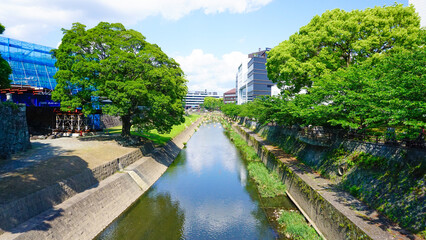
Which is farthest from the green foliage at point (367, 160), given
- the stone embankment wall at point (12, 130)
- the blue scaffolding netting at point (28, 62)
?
the blue scaffolding netting at point (28, 62)

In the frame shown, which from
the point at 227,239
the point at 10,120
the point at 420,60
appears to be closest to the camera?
the point at 420,60

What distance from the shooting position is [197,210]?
17.8 meters

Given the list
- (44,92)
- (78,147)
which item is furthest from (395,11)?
(44,92)

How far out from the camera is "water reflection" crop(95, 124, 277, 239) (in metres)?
14.4

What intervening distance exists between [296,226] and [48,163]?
1856 centimetres

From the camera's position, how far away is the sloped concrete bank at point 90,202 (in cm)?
1100

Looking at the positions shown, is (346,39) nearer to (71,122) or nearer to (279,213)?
(279,213)

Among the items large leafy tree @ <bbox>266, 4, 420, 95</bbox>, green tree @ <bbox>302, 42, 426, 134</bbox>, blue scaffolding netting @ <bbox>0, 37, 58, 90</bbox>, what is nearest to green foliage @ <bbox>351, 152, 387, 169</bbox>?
green tree @ <bbox>302, 42, 426, 134</bbox>

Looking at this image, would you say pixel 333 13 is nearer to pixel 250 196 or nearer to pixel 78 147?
pixel 250 196

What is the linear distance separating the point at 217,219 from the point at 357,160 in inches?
439

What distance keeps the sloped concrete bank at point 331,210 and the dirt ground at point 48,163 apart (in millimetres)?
17242

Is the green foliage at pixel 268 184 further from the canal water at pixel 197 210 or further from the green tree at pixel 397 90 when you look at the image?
the green tree at pixel 397 90

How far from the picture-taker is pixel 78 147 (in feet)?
72.6

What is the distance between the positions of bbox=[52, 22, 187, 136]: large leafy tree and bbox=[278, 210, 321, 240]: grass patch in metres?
15.9
